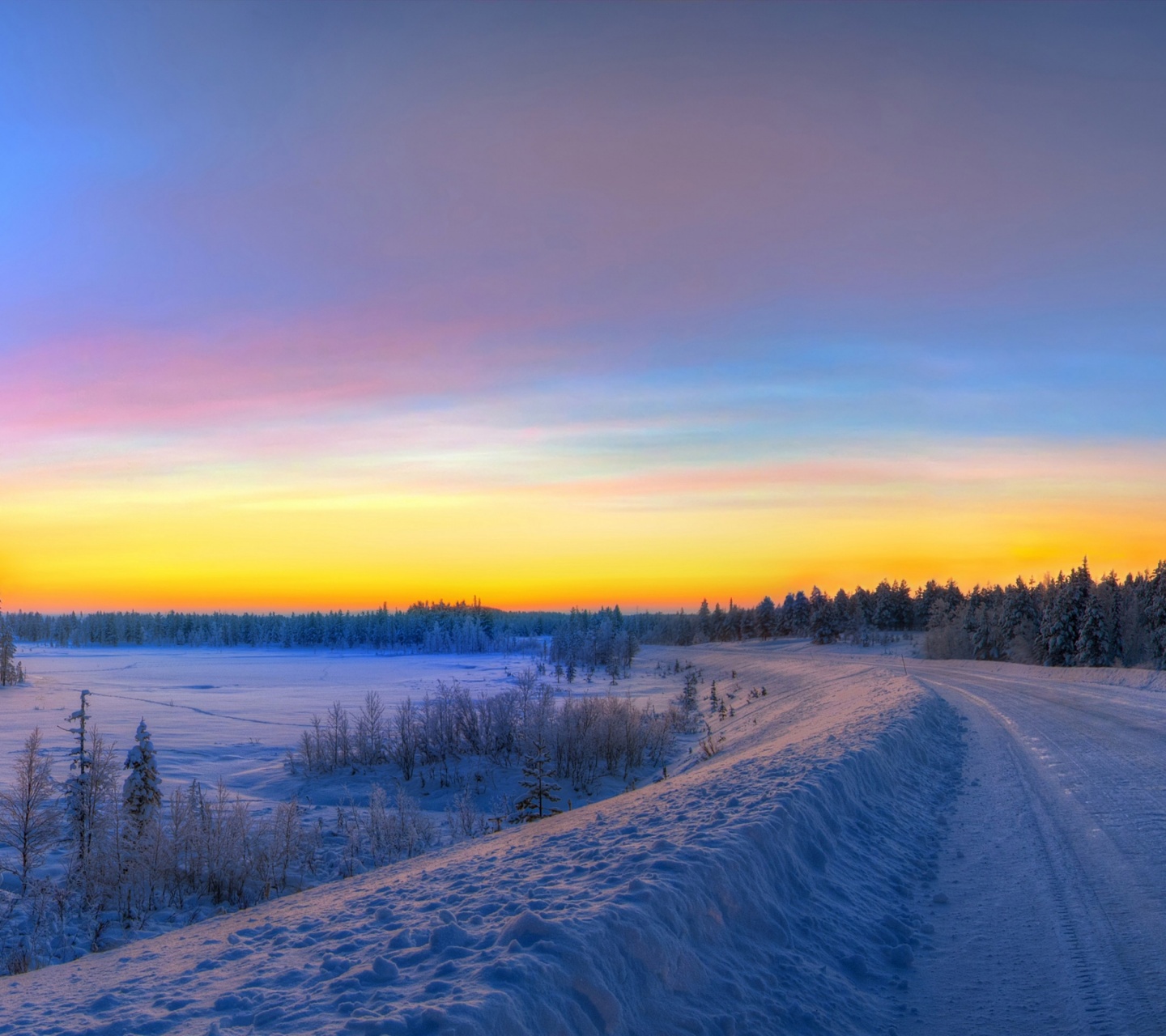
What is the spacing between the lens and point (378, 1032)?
14.7 ft

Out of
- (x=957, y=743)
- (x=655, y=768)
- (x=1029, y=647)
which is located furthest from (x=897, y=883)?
(x=1029, y=647)

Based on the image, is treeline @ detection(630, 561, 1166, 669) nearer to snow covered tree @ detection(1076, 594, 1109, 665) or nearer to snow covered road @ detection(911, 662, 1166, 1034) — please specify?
snow covered tree @ detection(1076, 594, 1109, 665)

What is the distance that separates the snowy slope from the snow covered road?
458mm

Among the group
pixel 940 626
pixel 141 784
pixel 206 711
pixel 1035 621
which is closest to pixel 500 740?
pixel 141 784

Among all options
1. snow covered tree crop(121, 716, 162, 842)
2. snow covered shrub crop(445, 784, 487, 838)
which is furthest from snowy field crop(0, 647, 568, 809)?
snow covered tree crop(121, 716, 162, 842)

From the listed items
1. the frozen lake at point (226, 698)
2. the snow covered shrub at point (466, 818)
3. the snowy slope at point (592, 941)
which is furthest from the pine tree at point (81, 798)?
the snowy slope at point (592, 941)

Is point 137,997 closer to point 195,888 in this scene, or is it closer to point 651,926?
point 651,926

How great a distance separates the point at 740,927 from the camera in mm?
6656

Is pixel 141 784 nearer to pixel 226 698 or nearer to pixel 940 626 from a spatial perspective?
pixel 226 698

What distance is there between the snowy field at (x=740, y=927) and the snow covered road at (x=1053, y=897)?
32mm

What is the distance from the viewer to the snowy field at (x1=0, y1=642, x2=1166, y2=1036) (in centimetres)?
532

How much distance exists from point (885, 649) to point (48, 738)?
8682 centimetres

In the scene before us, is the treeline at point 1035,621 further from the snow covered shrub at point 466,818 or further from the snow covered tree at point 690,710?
the snow covered shrub at point 466,818

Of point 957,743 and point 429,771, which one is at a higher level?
point 957,743
